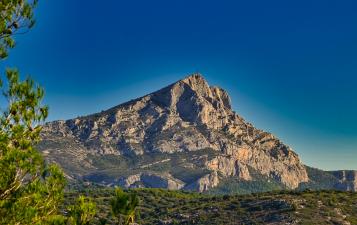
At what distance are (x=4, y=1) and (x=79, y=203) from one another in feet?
45.7

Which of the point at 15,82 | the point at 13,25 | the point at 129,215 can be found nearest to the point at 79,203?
the point at 129,215

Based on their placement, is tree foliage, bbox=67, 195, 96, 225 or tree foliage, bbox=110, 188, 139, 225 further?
tree foliage, bbox=110, 188, 139, 225

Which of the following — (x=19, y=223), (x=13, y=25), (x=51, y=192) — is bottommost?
(x=19, y=223)

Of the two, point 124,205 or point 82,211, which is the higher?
point 124,205

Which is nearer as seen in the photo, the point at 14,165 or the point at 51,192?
the point at 14,165

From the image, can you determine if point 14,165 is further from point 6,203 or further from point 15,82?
point 15,82

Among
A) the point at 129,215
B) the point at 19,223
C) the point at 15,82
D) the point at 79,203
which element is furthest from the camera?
the point at 129,215

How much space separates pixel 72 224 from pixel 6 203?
482 centimetres

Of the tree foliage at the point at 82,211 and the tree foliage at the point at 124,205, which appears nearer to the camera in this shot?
the tree foliage at the point at 82,211

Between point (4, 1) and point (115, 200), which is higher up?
point (4, 1)

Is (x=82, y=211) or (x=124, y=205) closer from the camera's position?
(x=82, y=211)

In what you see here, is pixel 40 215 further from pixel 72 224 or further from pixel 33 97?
pixel 33 97

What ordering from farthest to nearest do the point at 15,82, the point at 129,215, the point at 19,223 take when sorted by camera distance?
1. the point at 129,215
2. the point at 15,82
3. the point at 19,223

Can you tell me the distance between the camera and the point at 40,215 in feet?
99.8
